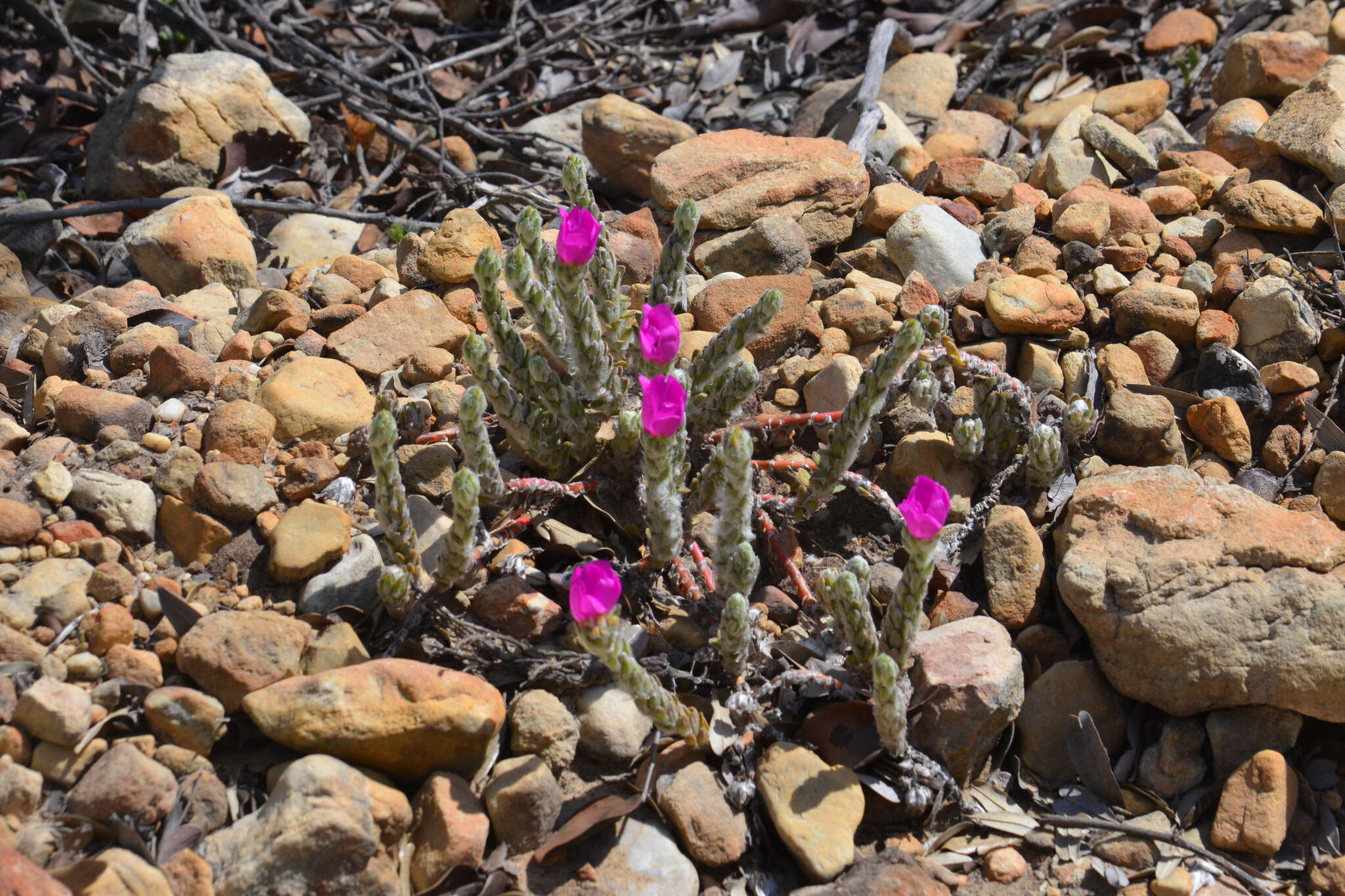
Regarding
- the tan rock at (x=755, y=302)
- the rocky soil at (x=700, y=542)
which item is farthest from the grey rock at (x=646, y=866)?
the tan rock at (x=755, y=302)

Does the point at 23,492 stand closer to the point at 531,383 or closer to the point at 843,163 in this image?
the point at 531,383

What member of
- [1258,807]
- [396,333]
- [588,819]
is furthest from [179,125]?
[1258,807]

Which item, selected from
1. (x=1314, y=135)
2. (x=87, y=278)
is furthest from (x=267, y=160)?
(x=1314, y=135)

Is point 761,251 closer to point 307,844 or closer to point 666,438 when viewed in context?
point 666,438

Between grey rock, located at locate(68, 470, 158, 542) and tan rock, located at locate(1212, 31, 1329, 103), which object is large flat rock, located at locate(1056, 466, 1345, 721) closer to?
grey rock, located at locate(68, 470, 158, 542)

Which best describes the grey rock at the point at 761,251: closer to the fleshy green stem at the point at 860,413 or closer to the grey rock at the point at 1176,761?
the fleshy green stem at the point at 860,413

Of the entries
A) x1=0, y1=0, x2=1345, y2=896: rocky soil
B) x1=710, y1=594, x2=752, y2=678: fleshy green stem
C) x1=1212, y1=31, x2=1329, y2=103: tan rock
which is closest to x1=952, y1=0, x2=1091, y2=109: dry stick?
x1=0, y1=0, x2=1345, y2=896: rocky soil
